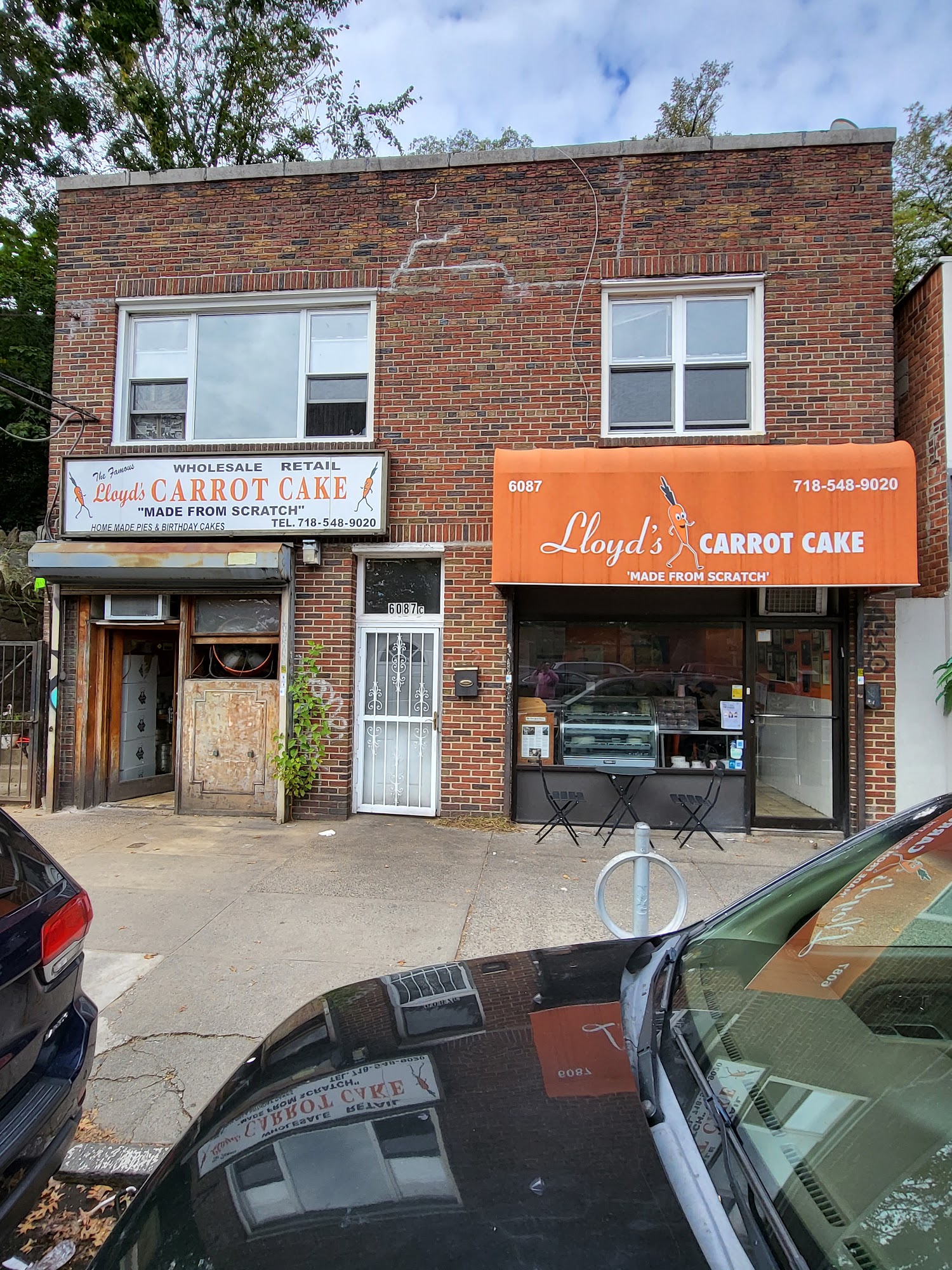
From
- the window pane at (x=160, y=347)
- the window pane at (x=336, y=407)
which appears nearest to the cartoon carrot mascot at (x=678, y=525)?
the window pane at (x=336, y=407)

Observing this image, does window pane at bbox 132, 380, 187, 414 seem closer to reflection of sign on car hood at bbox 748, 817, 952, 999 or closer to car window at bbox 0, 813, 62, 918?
car window at bbox 0, 813, 62, 918

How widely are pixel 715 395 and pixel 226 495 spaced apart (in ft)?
17.5

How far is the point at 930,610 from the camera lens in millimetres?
6727

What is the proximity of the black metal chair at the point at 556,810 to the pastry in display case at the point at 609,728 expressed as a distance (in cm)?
32

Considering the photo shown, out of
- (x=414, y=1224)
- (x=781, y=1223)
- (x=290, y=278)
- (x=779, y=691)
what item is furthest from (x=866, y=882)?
(x=290, y=278)

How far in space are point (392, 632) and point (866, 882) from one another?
19.4 feet

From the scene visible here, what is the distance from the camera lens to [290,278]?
7.51 m

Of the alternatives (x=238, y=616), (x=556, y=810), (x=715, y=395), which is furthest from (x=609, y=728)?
(x=238, y=616)

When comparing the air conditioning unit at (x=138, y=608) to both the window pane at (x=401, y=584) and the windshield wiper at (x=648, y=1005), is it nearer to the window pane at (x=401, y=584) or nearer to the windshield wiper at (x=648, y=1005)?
the window pane at (x=401, y=584)

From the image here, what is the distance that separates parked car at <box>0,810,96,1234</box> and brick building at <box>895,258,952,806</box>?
280 inches

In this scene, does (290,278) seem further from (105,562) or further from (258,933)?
(258,933)

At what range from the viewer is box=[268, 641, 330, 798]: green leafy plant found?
716 centimetres

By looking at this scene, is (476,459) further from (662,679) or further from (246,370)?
(662,679)

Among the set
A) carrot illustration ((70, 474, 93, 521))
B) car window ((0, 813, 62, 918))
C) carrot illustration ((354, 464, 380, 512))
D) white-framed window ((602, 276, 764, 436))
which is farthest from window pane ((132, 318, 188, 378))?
car window ((0, 813, 62, 918))
